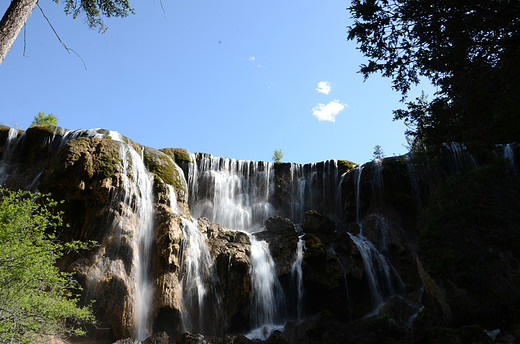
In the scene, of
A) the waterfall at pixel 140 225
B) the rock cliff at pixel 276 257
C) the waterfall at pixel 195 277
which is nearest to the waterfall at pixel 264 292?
the rock cliff at pixel 276 257

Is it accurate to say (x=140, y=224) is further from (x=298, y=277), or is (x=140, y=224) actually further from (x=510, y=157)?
(x=510, y=157)

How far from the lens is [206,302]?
42.4ft

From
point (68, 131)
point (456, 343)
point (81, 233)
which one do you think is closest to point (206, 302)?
point (81, 233)

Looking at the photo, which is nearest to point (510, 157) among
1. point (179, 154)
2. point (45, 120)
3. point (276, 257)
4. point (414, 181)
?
point (414, 181)

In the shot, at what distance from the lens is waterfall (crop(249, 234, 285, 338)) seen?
45.4 ft

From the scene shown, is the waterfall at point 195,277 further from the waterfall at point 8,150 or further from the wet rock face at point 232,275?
the waterfall at point 8,150

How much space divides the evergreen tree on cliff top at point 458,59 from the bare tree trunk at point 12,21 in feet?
24.8

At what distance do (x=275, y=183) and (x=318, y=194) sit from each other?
11.8ft

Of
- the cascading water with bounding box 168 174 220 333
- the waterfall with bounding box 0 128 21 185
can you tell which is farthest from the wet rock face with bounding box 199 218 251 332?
the waterfall with bounding box 0 128 21 185

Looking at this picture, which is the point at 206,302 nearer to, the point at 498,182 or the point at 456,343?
the point at 456,343

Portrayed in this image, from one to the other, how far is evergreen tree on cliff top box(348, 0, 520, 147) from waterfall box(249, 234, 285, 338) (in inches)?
379

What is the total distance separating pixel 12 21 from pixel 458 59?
347 inches

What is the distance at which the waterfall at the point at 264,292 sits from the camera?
13.9m

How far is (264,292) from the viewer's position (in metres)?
14.4
